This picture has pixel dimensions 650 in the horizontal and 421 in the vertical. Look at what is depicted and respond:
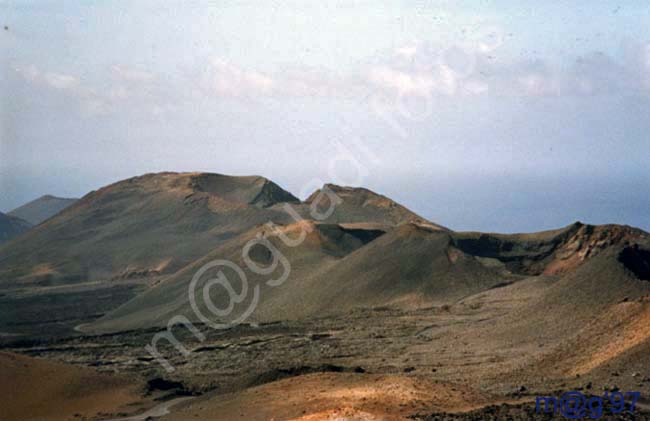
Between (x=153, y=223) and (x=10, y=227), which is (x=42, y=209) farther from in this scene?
(x=153, y=223)

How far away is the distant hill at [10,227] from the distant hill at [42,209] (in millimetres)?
15959

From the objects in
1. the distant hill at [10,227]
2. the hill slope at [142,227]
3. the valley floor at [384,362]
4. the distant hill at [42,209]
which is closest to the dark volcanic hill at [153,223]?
the hill slope at [142,227]

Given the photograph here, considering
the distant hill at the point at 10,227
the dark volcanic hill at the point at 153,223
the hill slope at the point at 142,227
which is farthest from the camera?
the distant hill at the point at 10,227

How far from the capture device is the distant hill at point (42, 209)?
140 meters

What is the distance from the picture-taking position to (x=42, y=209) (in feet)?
478

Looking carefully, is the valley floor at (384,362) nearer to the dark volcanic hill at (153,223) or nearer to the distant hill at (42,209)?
the dark volcanic hill at (153,223)

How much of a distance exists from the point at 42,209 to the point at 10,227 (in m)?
30.5

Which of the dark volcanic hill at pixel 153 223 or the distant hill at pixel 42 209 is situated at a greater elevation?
the distant hill at pixel 42 209

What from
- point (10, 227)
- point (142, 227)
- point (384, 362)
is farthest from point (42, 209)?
point (384, 362)

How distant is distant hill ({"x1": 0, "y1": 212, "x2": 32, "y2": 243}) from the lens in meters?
112

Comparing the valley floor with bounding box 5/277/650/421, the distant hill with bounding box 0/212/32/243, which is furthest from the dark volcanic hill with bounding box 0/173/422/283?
the valley floor with bounding box 5/277/650/421

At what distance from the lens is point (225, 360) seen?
32344mm

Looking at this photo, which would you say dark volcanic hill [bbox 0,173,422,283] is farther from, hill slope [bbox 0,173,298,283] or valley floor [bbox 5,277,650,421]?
valley floor [bbox 5,277,650,421]

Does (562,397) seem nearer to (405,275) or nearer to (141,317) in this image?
(405,275)
